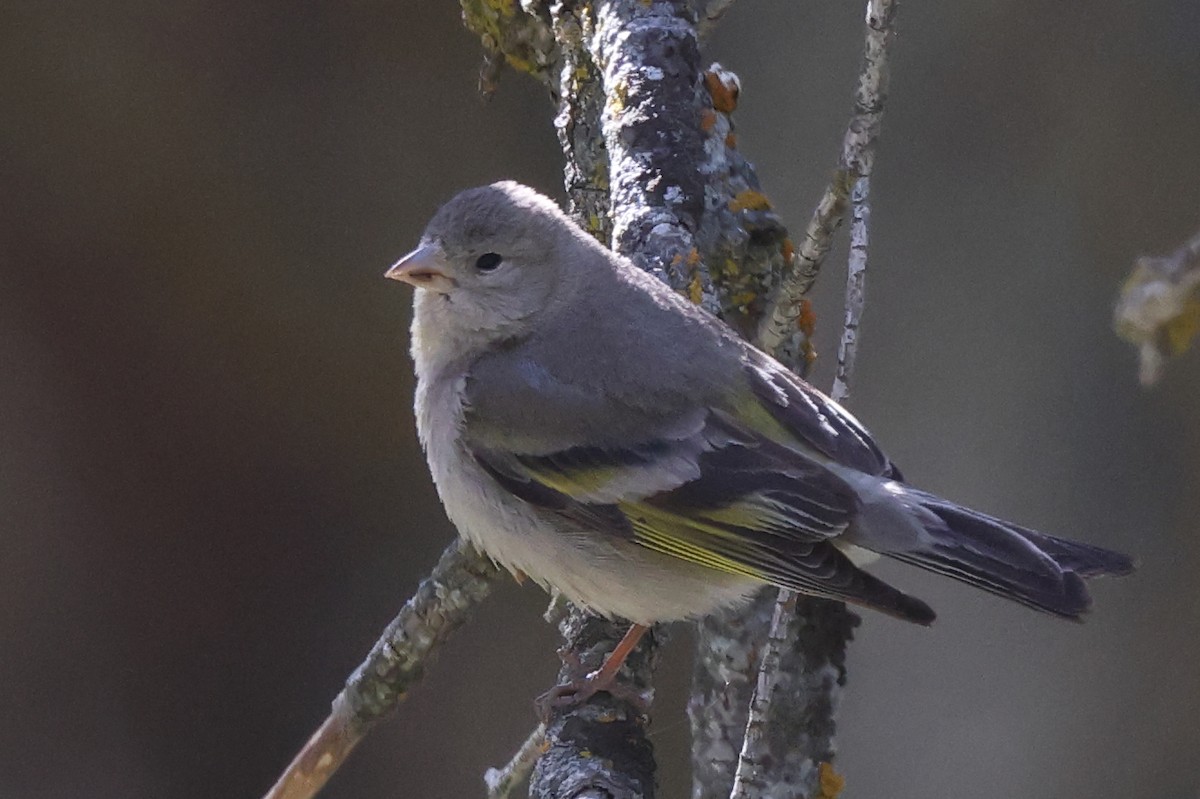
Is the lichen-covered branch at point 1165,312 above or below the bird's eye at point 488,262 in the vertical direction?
below

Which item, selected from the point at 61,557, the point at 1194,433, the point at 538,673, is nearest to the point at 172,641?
the point at 61,557

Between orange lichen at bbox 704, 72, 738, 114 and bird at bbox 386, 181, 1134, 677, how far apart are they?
2.28 ft

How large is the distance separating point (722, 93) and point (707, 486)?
139 cm

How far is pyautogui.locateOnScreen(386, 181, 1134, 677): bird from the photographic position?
3143mm

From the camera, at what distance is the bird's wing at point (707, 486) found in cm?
315

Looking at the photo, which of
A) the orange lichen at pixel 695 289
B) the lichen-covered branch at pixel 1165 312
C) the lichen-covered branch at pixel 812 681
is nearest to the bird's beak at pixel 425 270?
the orange lichen at pixel 695 289

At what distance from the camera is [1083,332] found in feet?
17.5

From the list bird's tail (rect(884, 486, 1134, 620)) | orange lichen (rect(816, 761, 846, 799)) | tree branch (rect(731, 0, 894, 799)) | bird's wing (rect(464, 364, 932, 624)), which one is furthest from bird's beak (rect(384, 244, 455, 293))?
orange lichen (rect(816, 761, 846, 799))

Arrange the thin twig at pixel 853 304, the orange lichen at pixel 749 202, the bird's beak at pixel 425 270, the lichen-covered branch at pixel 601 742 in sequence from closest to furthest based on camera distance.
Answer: the lichen-covered branch at pixel 601 742 → the thin twig at pixel 853 304 → the bird's beak at pixel 425 270 → the orange lichen at pixel 749 202

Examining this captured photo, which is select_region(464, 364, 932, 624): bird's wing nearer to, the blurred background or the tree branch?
the tree branch

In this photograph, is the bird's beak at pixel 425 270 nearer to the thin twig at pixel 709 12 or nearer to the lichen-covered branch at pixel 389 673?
the lichen-covered branch at pixel 389 673

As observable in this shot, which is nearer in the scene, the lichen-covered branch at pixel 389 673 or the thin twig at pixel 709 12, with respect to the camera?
the lichen-covered branch at pixel 389 673

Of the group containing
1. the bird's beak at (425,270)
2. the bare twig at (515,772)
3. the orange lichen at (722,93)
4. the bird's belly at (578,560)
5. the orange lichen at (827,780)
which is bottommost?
the bare twig at (515,772)

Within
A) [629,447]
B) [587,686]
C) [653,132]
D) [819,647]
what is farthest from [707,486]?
[653,132]
